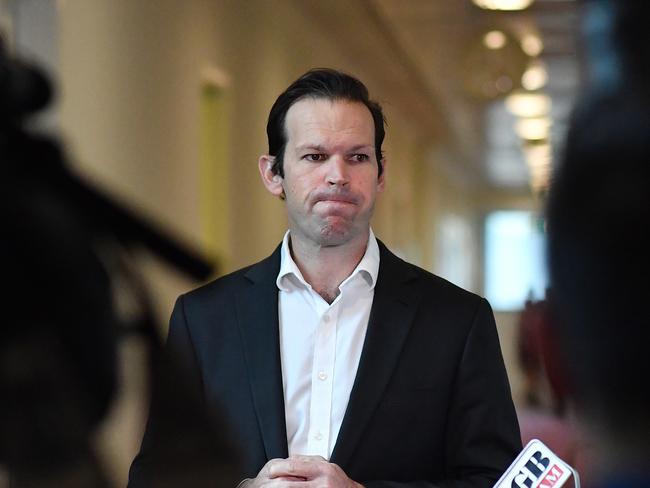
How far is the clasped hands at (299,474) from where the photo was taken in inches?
95.3

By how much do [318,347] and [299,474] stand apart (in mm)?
314

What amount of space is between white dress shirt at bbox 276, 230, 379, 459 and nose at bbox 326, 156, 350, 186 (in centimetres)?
22

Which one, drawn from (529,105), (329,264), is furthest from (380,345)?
(529,105)

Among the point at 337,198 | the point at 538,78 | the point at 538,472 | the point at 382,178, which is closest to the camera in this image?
the point at 538,472

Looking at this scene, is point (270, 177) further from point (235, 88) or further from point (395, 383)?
point (235, 88)

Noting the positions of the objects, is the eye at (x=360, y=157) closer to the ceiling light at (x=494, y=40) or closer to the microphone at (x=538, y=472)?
the microphone at (x=538, y=472)

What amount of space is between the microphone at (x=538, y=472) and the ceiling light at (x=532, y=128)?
16.8 metres

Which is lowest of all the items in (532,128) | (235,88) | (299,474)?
(532,128)

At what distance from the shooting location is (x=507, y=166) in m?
27.9

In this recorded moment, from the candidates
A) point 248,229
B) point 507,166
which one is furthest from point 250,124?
point 507,166

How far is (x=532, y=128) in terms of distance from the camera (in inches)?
801

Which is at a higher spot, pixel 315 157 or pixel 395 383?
pixel 315 157

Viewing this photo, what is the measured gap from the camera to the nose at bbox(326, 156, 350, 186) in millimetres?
2617

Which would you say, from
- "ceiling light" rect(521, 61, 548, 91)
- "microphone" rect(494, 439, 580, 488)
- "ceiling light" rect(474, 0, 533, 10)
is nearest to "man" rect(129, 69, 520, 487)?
"microphone" rect(494, 439, 580, 488)
